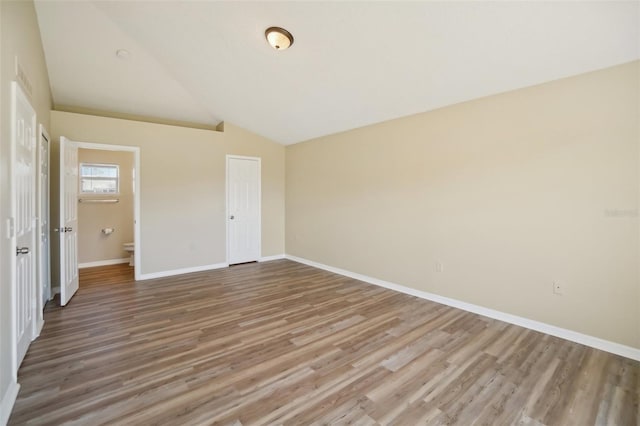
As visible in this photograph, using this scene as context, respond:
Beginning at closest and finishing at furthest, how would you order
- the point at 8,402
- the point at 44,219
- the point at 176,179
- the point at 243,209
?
the point at 8,402 < the point at 44,219 < the point at 176,179 < the point at 243,209

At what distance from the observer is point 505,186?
315 cm

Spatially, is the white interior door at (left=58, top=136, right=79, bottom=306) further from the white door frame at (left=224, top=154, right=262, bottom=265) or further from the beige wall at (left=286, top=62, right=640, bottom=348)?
the beige wall at (left=286, top=62, right=640, bottom=348)

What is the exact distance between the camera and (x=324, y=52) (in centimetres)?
307

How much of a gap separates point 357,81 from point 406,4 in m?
1.16

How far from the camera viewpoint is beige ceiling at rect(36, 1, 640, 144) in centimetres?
232

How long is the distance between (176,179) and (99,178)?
202cm

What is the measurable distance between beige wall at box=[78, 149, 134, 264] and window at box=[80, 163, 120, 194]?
0.27 ft

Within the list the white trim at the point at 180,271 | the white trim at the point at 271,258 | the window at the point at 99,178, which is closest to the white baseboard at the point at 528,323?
the white trim at the point at 271,258

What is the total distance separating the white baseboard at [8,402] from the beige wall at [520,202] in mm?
3875

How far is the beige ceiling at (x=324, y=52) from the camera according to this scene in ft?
7.60

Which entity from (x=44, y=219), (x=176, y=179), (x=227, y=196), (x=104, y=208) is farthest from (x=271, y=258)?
(x=44, y=219)

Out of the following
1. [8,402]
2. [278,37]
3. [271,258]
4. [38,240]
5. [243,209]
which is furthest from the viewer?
[271,258]

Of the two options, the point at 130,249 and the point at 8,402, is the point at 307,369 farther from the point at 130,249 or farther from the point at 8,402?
the point at 130,249

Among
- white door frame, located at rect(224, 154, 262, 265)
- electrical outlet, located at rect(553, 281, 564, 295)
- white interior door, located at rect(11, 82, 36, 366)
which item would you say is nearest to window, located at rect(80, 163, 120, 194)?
white door frame, located at rect(224, 154, 262, 265)
